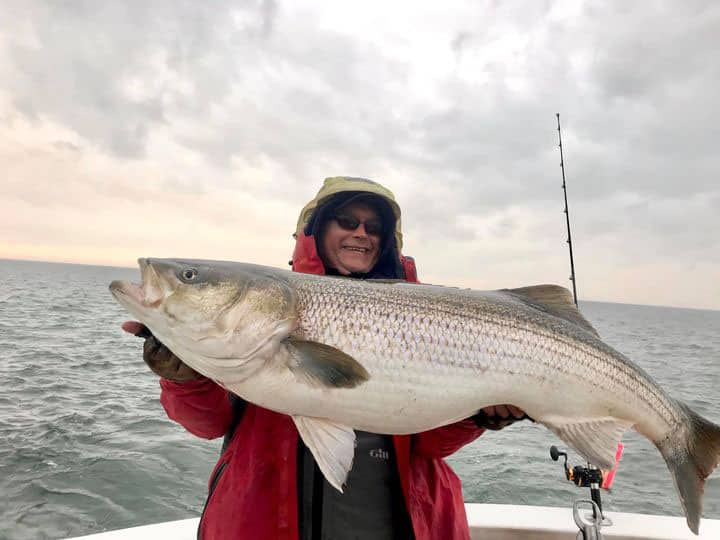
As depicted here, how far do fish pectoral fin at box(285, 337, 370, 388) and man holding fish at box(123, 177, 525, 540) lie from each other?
0.60m

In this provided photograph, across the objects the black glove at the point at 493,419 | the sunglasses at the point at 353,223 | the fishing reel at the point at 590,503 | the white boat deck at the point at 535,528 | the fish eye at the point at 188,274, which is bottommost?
the white boat deck at the point at 535,528

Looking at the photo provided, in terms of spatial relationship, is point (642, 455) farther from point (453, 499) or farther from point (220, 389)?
point (220, 389)

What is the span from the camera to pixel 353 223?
12.9 ft

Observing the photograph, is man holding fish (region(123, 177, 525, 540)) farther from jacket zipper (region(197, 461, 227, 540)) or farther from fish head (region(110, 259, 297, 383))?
fish head (region(110, 259, 297, 383))

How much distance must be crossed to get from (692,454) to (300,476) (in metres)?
2.41

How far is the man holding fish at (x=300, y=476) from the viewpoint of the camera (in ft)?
8.62

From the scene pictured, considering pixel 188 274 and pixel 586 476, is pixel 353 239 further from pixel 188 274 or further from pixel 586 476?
pixel 586 476

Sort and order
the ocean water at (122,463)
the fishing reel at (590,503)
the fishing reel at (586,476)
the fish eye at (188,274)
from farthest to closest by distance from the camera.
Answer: the ocean water at (122,463)
the fishing reel at (586,476)
the fishing reel at (590,503)
the fish eye at (188,274)

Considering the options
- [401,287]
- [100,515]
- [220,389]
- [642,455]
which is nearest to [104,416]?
[100,515]

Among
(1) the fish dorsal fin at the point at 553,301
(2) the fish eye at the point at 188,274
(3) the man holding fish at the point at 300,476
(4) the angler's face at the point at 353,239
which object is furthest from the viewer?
(4) the angler's face at the point at 353,239

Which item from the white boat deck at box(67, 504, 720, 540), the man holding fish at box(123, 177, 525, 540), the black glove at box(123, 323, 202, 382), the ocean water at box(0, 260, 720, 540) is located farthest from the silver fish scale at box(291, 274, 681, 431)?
the ocean water at box(0, 260, 720, 540)

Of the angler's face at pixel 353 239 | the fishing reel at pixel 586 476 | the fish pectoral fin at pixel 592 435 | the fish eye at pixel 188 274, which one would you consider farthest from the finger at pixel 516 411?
the fishing reel at pixel 586 476

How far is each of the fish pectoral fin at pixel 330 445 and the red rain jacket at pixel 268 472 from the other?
0.40 metres

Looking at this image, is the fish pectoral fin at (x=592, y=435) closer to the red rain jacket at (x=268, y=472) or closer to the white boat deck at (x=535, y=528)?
the red rain jacket at (x=268, y=472)
